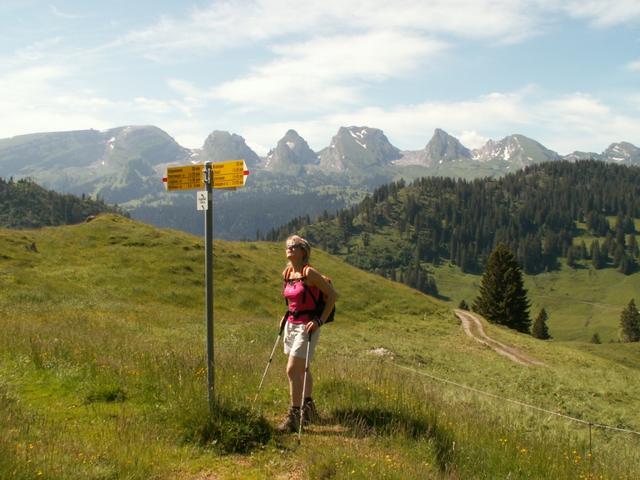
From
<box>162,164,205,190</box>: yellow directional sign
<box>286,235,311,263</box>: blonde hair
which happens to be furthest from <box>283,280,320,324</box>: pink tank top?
<box>162,164,205,190</box>: yellow directional sign

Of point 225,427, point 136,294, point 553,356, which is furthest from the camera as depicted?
point 553,356

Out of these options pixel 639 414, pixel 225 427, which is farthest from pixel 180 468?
pixel 639 414

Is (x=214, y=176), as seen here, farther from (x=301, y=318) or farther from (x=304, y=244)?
(x=301, y=318)

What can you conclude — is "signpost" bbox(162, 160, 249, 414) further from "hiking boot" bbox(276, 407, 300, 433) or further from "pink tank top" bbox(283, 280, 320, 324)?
"pink tank top" bbox(283, 280, 320, 324)

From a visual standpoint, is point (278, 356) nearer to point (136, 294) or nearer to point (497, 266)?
point (136, 294)

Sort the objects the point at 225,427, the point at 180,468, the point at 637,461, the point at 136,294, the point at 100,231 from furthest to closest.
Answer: the point at 100,231 → the point at 136,294 → the point at 637,461 → the point at 225,427 → the point at 180,468

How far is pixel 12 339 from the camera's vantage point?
13.4 m

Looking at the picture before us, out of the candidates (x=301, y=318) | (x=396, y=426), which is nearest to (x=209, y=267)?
(x=301, y=318)

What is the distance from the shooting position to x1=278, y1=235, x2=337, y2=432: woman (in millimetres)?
8789

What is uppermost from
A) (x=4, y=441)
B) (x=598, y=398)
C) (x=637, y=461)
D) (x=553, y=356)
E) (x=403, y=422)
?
(x=4, y=441)

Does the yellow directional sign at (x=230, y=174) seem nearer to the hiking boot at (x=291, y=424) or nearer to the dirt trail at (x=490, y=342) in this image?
the hiking boot at (x=291, y=424)

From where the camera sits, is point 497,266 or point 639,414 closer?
point 639,414

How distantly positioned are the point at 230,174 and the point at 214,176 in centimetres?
42

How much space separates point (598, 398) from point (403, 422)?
18.8 m
